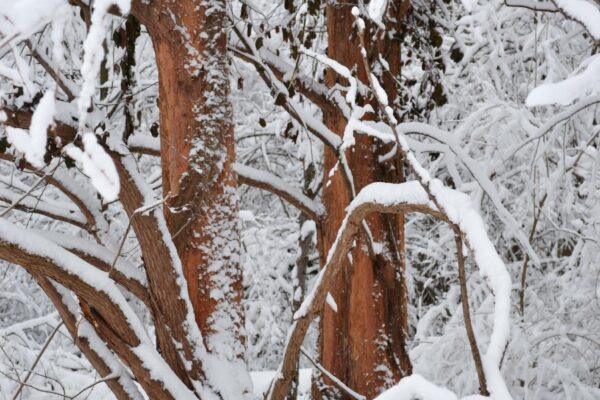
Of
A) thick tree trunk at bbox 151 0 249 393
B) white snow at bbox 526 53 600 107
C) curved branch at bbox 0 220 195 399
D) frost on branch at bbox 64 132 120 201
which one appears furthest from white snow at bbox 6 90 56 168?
thick tree trunk at bbox 151 0 249 393

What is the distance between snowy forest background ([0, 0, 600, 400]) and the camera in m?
3.06

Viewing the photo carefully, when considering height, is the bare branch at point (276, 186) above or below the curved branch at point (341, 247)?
above

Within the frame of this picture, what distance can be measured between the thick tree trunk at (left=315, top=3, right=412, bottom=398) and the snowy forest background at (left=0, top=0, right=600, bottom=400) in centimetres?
20

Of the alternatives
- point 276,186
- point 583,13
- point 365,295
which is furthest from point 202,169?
point 583,13

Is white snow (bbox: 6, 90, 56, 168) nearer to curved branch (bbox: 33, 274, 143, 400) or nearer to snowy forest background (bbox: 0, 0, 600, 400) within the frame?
snowy forest background (bbox: 0, 0, 600, 400)

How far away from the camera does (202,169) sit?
2.59m

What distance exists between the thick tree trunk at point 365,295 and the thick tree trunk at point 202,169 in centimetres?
98

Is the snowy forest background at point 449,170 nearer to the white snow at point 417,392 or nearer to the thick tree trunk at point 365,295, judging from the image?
the thick tree trunk at point 365,295

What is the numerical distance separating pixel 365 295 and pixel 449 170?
2.46 ft

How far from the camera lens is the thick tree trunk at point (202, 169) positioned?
2.59 metres

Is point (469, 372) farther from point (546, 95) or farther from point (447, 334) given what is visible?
point (546, 95)

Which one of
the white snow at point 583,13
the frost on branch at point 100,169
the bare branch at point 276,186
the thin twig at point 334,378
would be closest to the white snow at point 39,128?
the frost on branch at point 100,169

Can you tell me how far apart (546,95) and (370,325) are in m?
2.49

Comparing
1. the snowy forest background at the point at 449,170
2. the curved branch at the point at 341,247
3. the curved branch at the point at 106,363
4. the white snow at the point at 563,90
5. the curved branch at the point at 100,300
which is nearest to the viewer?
the white snow at the point at 563,90
